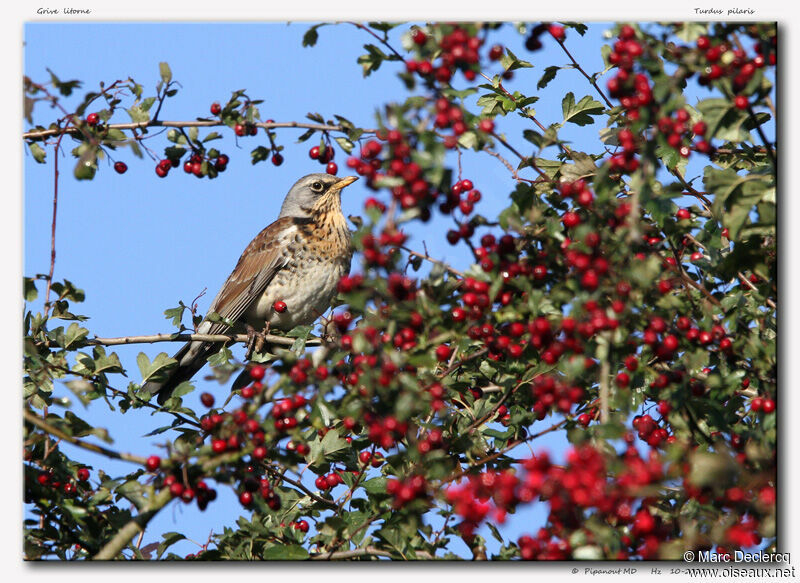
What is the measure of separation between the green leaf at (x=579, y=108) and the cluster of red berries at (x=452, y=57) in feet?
2.72

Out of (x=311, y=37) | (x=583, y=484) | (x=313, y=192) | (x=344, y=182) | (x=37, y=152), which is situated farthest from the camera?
(x=313, y=192)

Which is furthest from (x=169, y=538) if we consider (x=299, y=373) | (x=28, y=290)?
(x=299, y=373)

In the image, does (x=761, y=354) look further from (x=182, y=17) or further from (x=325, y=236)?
(x=325, y=236)

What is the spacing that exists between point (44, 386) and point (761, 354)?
6.32ft

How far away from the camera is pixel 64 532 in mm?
2467

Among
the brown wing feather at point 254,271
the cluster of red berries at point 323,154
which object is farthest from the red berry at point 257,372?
the brown wing feather at point 254,271

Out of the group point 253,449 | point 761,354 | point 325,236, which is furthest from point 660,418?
point 325,236

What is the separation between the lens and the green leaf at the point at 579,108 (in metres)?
2.80

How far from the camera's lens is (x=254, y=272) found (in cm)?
418

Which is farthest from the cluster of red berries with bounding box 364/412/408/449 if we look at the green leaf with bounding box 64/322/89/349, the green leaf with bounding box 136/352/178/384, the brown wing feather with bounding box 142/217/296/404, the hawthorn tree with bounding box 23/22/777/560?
the brown wing feather with bounding box 142/217/296/404

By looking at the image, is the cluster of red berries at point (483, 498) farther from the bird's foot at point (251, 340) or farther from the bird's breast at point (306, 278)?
the bird's breast at point (306, 278)

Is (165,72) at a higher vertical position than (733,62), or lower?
higher

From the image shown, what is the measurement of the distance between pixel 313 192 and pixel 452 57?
2.52 meters

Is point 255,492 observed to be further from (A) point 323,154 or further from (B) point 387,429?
(A) point 323,154
